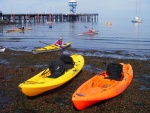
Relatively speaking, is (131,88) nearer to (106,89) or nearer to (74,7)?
(106,89)

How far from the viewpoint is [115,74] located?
1214cm

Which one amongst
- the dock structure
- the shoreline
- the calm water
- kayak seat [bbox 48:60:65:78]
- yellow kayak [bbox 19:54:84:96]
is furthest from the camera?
the dock structure

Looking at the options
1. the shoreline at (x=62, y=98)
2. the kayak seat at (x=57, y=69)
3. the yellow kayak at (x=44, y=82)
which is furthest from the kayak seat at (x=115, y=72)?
the kayak seat at (x=57, y=69)

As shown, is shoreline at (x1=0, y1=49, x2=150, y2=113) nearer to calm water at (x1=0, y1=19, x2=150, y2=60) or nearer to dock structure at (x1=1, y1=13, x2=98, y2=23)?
calm water at (x1=0, y1=19, x2=150, y2=60)

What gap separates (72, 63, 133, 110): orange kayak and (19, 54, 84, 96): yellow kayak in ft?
4.37

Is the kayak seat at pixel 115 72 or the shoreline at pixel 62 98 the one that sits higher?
the kayak seat at pixel 115 72

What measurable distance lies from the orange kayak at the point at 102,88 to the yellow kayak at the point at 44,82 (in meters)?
1.33

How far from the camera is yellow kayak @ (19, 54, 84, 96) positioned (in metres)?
10.2

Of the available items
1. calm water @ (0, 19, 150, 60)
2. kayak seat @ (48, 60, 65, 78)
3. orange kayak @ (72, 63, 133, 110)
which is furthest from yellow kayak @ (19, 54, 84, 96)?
calm water @ (0, 19, 150, 60)

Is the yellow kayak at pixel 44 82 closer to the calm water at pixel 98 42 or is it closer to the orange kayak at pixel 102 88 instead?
the orange kayak at pixel 102 88

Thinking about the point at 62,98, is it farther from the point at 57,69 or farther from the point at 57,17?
the point at 57,17

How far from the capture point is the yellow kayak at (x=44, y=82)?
1023 centimetres

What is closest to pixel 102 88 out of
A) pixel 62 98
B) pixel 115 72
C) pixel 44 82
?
pixel 62 98

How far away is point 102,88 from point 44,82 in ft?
8.15
